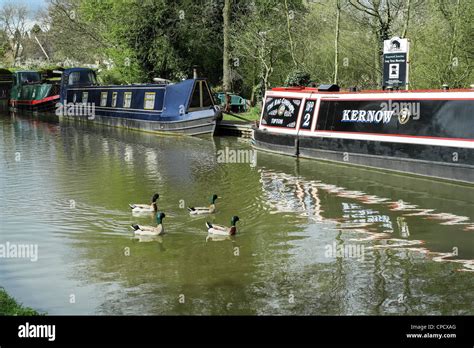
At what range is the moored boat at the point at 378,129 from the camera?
15.9 metres

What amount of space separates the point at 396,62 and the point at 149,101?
45.5ft

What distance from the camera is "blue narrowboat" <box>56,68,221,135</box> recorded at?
90.7ft

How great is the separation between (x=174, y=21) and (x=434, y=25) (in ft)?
53.7

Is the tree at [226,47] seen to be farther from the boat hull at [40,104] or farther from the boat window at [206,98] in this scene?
the boat hull at [40,104]

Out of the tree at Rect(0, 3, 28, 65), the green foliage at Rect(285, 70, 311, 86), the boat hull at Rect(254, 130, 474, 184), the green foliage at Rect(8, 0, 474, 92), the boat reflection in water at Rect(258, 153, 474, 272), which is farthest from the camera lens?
the tree at Rect(0, 3, 28, 65)

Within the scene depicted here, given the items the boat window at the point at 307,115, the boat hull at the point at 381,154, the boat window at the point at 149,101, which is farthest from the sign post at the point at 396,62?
the boat window at the point at 149,101

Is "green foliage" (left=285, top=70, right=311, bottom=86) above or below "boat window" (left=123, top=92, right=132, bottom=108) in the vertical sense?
above

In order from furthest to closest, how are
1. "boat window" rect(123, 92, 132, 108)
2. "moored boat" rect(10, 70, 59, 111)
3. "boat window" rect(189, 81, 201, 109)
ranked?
"moored boat" rect(10, 70, 59, 111) → "boat window" rect(123, 92, 132, 108) → "boat window" rect(189, 81, 201, 109)

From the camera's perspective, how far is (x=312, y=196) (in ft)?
50.4

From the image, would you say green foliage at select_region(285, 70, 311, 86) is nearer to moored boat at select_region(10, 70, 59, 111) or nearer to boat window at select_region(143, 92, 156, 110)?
boat window at select_region(143, 92, 156, 110)

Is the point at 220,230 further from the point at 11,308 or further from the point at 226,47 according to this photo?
the point at 226,47

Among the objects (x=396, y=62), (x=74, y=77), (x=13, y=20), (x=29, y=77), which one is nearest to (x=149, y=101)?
(x=74, y=77)

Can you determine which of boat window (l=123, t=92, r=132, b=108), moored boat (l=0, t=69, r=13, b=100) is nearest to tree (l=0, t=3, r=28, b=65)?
moored boat (l=0, t=69, r=13, b=100)

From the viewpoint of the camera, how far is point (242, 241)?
37.0 ft
